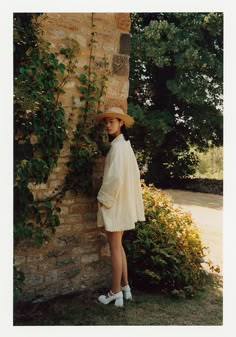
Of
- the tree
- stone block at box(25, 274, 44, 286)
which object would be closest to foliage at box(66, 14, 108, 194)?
stone block at box(25, 274, 44, 286)

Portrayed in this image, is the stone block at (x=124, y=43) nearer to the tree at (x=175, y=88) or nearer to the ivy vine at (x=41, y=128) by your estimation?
the ivy vine at (x=41, y=128)

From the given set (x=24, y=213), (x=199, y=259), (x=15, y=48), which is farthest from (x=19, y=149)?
(x=199, y=259)

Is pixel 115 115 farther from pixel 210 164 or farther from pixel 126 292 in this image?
pixel 210 164

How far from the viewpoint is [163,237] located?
484cm

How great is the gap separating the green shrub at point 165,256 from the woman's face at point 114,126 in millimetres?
1365

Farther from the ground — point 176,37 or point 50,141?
point 176,37

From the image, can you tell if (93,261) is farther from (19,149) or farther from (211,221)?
(211,221)

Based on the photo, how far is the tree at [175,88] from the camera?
42.8 ft

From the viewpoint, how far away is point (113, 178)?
3.81m

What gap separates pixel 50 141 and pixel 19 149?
0.31 meters

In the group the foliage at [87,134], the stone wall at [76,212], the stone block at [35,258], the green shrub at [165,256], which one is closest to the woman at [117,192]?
the foliage at [87,134]

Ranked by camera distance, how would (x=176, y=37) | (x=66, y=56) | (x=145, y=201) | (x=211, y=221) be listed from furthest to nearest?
1. (x=176, y=37)
2. (x=211, y=221)
3. (x=145, y=201)
4. (x=66, y=56)

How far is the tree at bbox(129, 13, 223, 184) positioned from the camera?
13031mm
